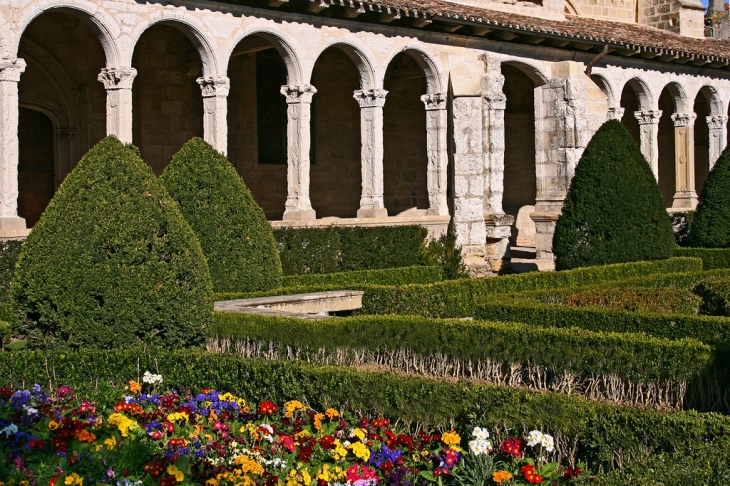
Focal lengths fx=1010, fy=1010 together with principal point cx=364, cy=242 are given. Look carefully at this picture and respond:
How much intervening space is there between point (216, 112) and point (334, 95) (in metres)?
6.19

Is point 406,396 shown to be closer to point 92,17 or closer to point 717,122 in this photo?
point 92,17

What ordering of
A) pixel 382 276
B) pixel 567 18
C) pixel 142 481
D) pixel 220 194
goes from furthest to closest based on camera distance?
pixel 567 18
pixel 382 276
pixel 220 194
pixel 142 481

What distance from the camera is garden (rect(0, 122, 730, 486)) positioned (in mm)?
5035

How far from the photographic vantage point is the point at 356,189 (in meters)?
21.2

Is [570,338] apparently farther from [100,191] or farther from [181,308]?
[100,191]

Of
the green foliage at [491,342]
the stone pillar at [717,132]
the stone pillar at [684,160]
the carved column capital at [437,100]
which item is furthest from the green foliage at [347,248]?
the stone pillar at [717,132]

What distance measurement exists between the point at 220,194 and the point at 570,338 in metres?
4.51

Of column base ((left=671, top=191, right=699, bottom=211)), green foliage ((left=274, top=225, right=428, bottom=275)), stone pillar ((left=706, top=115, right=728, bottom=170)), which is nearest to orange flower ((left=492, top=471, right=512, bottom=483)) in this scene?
green foliage ((left=274, top=225, right=428, bottom=275))

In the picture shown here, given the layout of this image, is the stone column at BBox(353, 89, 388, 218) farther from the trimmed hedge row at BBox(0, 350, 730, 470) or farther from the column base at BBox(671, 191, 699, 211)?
the trimmed hedge row at BBox(0, 350, 730, 470)

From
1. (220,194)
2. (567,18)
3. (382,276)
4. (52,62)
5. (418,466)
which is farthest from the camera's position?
(567,18)

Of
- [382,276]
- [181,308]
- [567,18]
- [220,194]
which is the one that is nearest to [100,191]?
[181,308]

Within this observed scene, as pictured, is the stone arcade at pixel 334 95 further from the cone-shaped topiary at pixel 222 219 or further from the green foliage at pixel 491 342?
the green foliage at pixel 491 342

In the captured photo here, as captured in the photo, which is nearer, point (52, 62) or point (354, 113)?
point (52, 62)

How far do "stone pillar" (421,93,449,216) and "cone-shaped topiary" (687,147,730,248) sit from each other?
430 cm
